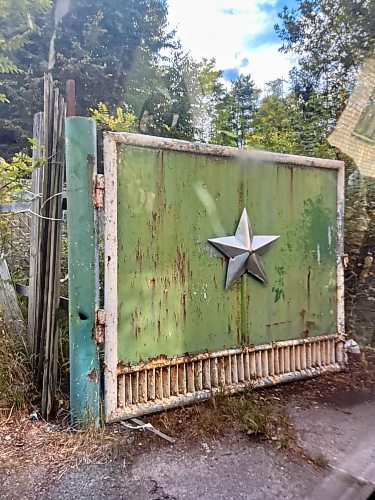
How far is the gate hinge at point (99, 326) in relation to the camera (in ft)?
6.72

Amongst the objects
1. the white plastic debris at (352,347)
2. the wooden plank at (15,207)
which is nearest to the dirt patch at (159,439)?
the white plastic debris at (352,347)

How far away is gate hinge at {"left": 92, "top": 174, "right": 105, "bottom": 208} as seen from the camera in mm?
2057

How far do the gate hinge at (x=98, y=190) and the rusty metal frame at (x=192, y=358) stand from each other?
2 cm

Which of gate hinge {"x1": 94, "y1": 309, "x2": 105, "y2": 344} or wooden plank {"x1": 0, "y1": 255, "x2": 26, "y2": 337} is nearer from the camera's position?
gate hinge {"x1": 94, "y1": 309, "x2": 105, "y2": 344}

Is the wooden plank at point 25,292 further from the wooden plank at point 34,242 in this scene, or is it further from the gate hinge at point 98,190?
the gate hinge at point 98,190

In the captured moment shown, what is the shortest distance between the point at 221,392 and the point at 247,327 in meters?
0.47

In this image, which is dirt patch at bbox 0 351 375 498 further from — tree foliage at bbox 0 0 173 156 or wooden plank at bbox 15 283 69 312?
tree foliage at bbox 0 0 173 156

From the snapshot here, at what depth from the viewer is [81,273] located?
2.05m

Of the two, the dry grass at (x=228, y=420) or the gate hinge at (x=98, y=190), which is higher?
the gate hinge at (x=98, y=190)

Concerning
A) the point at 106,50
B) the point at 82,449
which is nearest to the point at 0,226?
the point at 82,449

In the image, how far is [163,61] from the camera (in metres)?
13.5

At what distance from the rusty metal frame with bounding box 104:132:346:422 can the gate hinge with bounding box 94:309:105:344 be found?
2cm

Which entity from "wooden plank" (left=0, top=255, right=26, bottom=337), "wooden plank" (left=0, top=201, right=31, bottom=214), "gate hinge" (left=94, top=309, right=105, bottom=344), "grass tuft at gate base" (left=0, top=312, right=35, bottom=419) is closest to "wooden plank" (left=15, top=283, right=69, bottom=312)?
"wooden plank" (left=0, top=255, right=26, bottom=337)

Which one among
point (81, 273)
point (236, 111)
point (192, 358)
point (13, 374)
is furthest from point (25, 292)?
point (236, 111)
